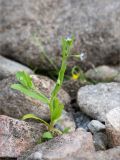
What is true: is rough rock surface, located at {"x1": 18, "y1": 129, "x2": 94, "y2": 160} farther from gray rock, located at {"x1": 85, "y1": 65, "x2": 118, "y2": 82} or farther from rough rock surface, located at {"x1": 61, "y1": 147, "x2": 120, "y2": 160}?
gray rock, located at {"x1": 85, "y1": 65, "x2": 118, "y2": 82}

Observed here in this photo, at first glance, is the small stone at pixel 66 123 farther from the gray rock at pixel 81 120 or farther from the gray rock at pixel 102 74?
the gray rock at pixel 102 74

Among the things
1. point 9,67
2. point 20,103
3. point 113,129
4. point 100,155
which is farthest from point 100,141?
point 9,67

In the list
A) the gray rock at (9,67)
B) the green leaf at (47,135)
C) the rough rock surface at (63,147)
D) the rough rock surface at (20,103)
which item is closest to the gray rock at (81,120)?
the rough rock surface at (20,103)

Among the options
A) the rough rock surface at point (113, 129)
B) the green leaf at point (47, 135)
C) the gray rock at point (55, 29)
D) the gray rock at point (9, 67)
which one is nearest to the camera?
the rough rock surface at point (113, 129)

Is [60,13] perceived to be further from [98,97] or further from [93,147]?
[93,147]

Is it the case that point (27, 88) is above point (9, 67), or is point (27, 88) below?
below

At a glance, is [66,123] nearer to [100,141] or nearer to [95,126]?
[95,126]

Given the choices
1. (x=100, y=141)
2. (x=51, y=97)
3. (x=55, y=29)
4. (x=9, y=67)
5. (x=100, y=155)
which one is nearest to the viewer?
(x=100, y=155)
